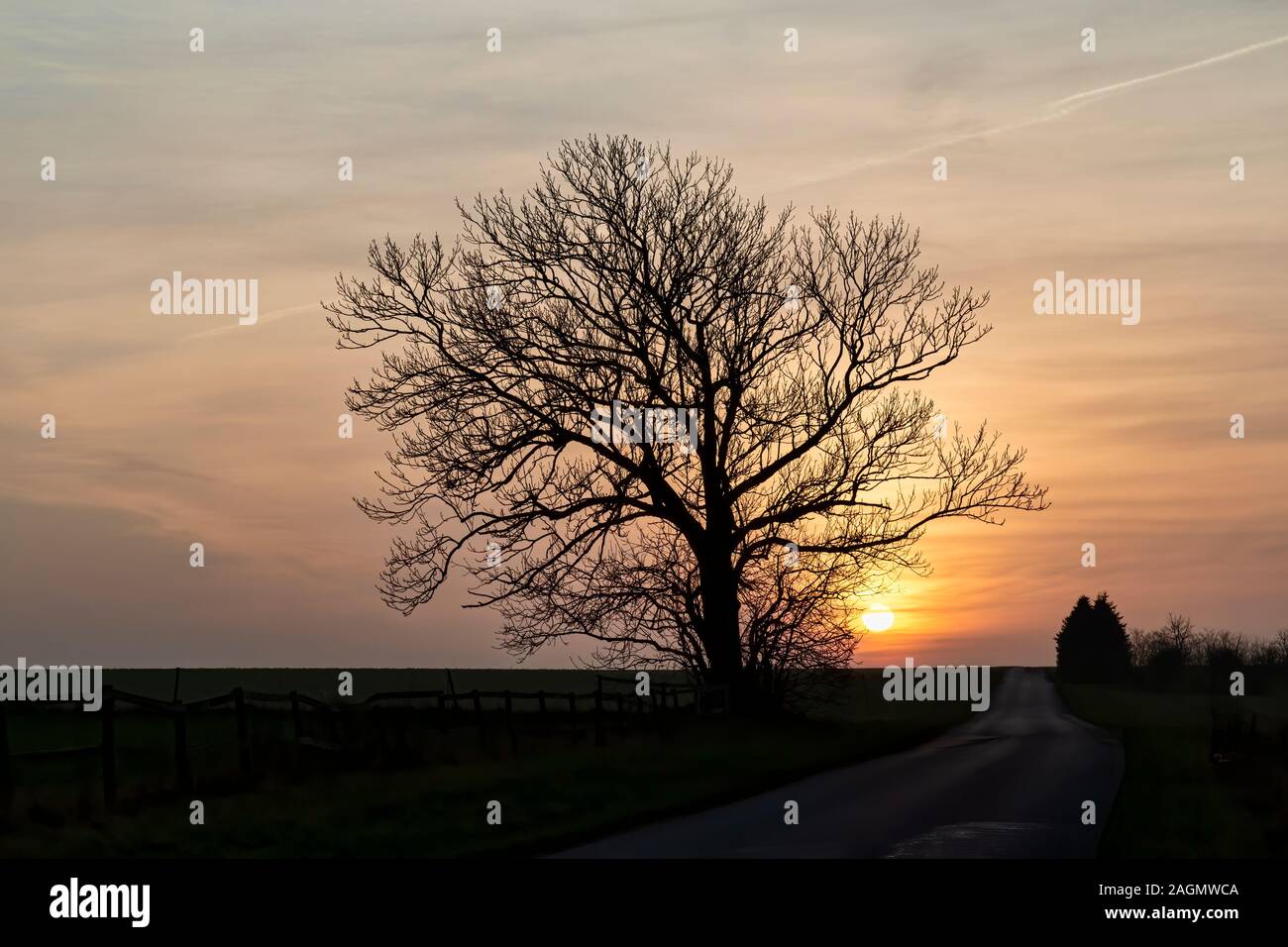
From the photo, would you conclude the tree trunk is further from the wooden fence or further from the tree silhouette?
the tree silhouette

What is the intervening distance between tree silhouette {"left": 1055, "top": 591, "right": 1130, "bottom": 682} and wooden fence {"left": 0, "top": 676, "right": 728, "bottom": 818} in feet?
392

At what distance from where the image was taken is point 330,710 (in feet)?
86.8

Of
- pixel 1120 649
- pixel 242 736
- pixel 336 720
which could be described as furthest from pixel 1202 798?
pixel 1120 649

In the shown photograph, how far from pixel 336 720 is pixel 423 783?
653 centimetres

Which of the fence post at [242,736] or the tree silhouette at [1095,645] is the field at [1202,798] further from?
the tree silhouette at [1095,645]

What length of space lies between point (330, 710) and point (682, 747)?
703 centimetres

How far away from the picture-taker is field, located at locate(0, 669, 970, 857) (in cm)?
1631

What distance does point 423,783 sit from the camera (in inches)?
857

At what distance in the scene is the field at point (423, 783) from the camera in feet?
53.5

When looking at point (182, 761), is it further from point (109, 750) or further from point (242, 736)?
point (242, 736)

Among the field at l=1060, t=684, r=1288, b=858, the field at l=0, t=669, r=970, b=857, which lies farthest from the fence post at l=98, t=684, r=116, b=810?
the field at l=1060, t=684, r=1288, b=858
